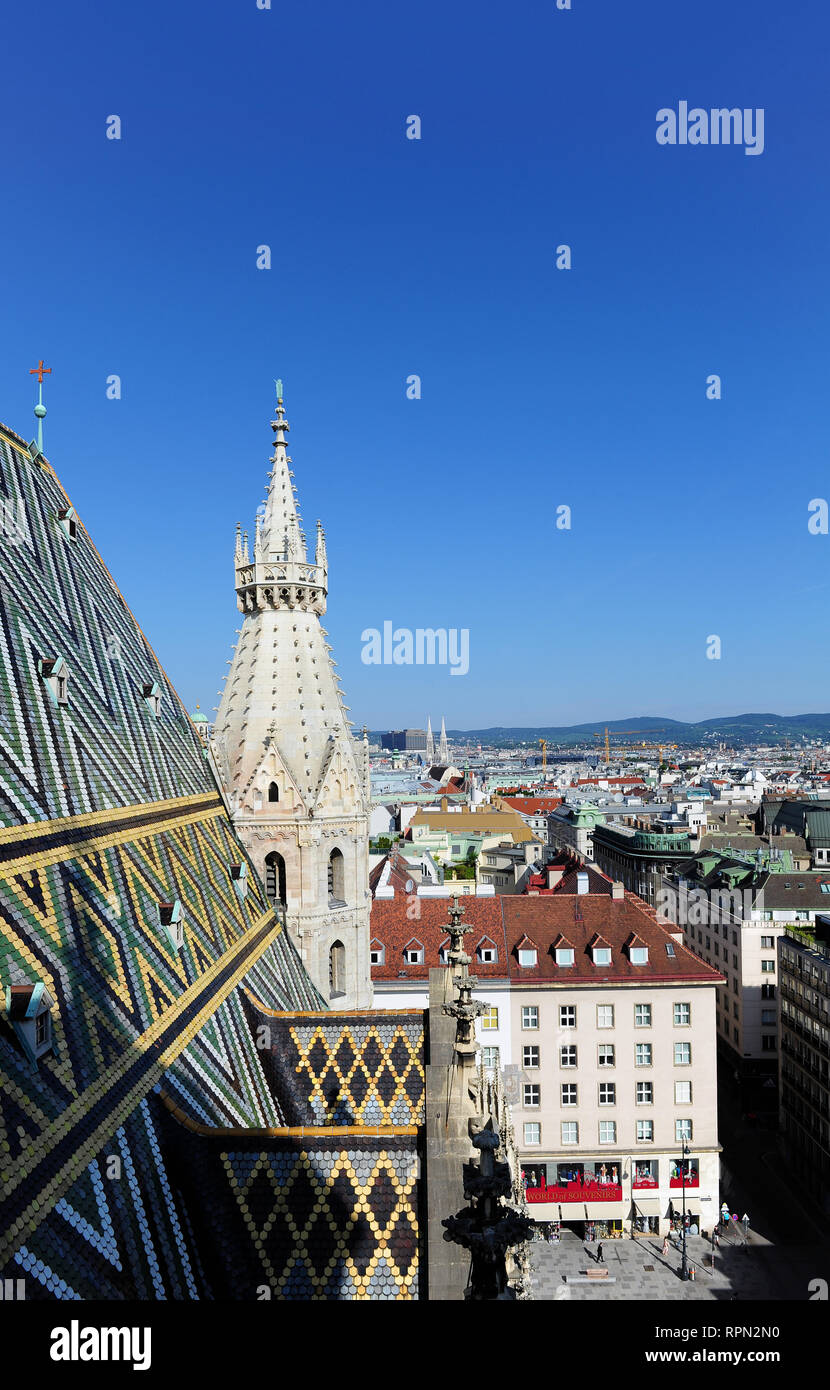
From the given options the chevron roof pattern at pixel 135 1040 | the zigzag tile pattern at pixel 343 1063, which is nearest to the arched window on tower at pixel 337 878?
the chevron roof pattern at pixel 135 1040

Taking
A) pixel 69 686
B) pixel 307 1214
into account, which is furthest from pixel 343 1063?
pixel 69 686

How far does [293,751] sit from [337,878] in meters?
4.68

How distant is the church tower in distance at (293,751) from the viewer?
91.7ft

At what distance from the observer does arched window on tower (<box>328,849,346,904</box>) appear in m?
29.8

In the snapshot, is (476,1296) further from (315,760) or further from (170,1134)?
(315,760)

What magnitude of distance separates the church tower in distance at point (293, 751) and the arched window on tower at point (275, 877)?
0.12 feet

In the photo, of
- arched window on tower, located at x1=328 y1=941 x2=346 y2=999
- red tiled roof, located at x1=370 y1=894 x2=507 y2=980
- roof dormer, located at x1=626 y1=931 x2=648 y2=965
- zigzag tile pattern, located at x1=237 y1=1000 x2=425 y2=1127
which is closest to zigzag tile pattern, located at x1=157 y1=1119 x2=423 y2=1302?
zigzag tile pattern, located at x1=237 y1=1000 x2=425 y2=1127

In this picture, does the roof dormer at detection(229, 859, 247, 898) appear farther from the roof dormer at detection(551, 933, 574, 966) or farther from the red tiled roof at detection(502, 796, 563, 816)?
the red tiled roof at detection(502, 796, 563, 816)

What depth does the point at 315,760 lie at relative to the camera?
2833cm

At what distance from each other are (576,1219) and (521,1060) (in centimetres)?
830

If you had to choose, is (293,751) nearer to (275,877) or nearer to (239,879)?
(275,877)

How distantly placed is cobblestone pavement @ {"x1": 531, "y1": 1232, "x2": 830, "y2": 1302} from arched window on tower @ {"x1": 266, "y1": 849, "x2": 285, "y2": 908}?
23434 millimetres

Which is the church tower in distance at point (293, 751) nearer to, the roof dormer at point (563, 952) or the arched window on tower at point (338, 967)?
the arched window on tower at point (338, 967)
